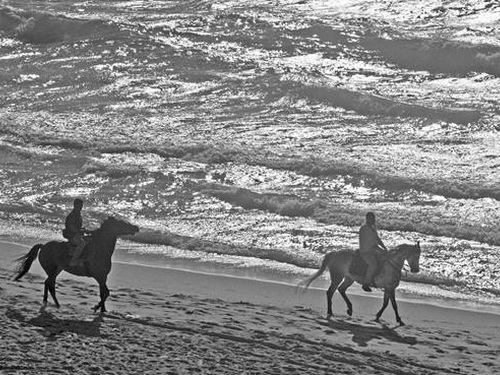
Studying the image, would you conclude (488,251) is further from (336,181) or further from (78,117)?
(78,117)

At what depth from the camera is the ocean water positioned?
24.3 meters

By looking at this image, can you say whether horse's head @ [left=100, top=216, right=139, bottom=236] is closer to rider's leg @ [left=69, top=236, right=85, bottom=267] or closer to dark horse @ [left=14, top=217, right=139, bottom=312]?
dark horse @ [left=14, top=217, right=139, bottom=312]

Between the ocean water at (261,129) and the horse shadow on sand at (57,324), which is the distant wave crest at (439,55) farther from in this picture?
the horse shadow on sand at (57,324)

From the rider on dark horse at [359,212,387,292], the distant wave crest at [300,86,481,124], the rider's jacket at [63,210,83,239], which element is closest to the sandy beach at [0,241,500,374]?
the rider on dark horse at [359,212,387,292]

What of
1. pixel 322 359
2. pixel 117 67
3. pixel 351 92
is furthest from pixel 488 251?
pixel 117 67

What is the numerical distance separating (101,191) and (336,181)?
638cm

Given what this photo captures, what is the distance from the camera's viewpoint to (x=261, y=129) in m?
37.6

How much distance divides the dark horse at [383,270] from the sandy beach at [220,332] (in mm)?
333

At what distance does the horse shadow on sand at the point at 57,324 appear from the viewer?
45.4ft

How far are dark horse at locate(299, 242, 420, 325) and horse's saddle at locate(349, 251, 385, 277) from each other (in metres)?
0.02

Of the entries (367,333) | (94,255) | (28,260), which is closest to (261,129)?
(28,260)

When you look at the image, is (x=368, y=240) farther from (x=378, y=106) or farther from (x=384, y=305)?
(x=378, y=106)

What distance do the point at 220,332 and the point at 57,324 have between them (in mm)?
2145

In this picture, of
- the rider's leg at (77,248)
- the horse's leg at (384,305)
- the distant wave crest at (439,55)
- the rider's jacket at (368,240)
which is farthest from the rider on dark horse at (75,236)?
the distant wave crest at (439,55)
